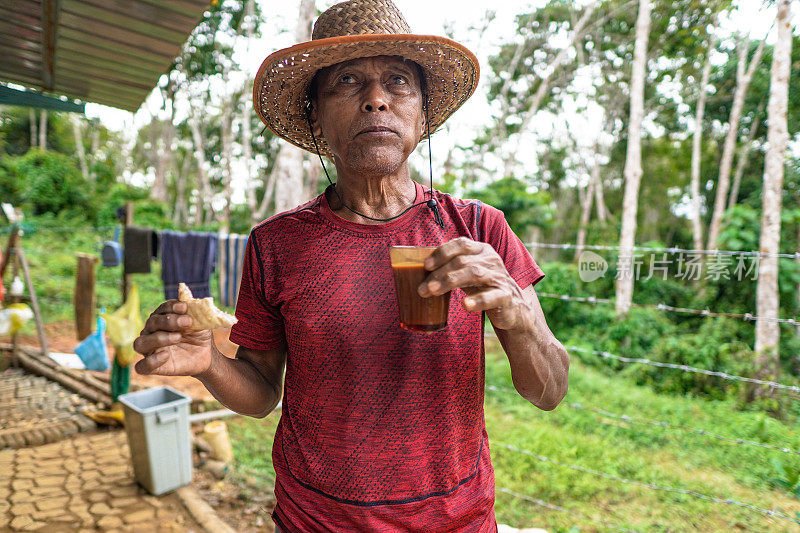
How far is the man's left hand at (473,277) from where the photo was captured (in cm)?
98

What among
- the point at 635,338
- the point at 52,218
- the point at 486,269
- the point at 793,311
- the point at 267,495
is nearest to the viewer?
the point at 486,269

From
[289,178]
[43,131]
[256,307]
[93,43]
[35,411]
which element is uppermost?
[43,131]

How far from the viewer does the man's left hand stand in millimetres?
979

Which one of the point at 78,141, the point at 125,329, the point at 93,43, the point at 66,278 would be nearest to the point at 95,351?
the point at 125,329

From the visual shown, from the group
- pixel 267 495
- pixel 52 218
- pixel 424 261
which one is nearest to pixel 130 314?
pixel 267 495

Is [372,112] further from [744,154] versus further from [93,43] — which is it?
[744,154]

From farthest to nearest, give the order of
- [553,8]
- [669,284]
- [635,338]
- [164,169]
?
[164,169] < [553,8] < [669,284] < [635,338]

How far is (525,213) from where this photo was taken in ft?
43.8

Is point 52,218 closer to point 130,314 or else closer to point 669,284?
point 130,314

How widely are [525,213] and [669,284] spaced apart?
205 inches

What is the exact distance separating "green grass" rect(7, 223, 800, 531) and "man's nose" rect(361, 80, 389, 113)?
8.93 feet

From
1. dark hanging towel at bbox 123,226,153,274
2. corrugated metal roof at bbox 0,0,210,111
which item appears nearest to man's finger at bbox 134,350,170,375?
corrugated metal roof at bbox 0,0,210,111

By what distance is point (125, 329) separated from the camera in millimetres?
4680

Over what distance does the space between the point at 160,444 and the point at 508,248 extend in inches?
140
